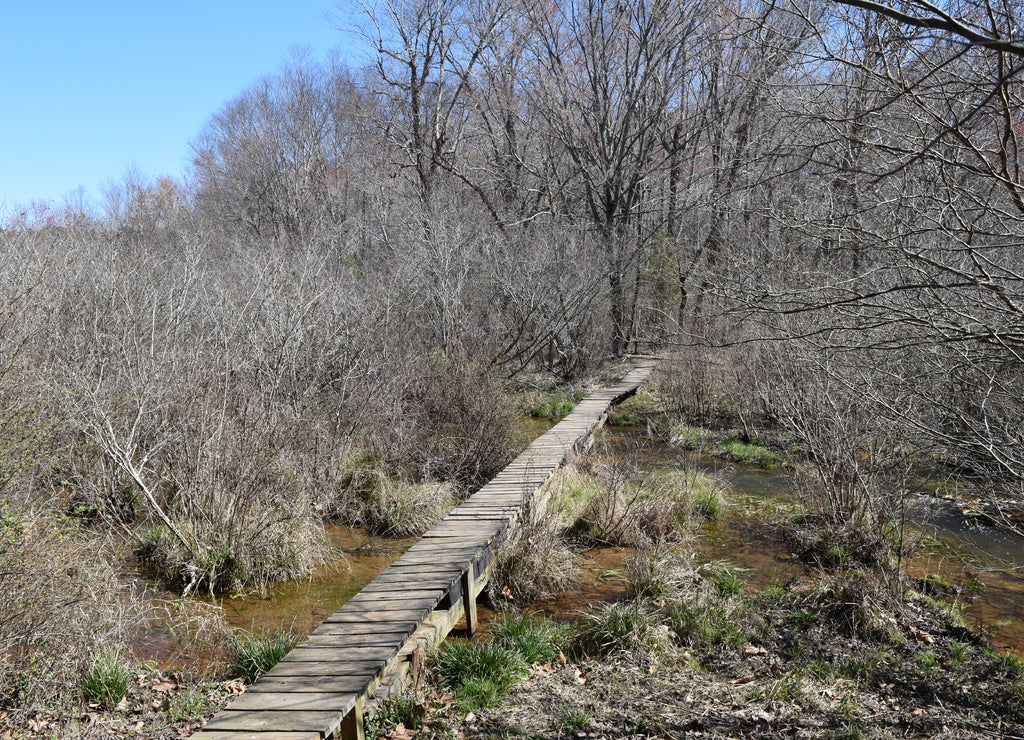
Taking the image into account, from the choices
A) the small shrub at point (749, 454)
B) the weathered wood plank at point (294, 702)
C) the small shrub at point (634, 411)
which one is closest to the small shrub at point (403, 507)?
the weathered wood plank at point (294, 702)

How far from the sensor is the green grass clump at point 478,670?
482 cm

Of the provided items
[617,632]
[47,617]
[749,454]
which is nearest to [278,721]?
[47,617]

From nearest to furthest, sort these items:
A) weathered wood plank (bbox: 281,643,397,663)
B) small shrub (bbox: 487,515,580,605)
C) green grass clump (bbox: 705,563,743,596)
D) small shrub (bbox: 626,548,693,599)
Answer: weathered wood plank (bbox: 281,643,397,663)
small shrub (bbox: 626,548,693,599)
green grass clump (bbox: 705,563,743,596)
small shrub (bbox: 487,515,580,605)

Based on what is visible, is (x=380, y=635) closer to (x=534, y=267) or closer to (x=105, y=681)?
(x=105, y=681)

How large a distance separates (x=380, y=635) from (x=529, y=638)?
1.23m

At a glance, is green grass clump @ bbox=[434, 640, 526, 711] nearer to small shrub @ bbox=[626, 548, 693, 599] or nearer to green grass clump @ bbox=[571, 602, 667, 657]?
green grass clump @ bbox=[571, 602, 667, 657]

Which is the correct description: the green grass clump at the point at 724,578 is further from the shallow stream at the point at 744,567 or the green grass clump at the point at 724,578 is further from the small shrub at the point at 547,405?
the small shrub at the point at 547,405

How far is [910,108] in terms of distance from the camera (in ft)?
16.4

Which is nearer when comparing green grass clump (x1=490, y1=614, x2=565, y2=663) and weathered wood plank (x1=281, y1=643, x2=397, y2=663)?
weathered wood plank (x1=281, y1=643, x2=397, y2=663)

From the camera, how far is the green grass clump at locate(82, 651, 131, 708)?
4.61 meters

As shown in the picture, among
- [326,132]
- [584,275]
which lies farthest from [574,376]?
[326,132]

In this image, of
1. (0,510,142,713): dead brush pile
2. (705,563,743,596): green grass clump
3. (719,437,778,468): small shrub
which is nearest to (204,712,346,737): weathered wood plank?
(0,510,142,713): dead brush pile

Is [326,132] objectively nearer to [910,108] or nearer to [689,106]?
[689,106]

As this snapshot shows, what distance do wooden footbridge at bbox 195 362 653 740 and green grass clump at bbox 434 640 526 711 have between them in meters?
0.20
